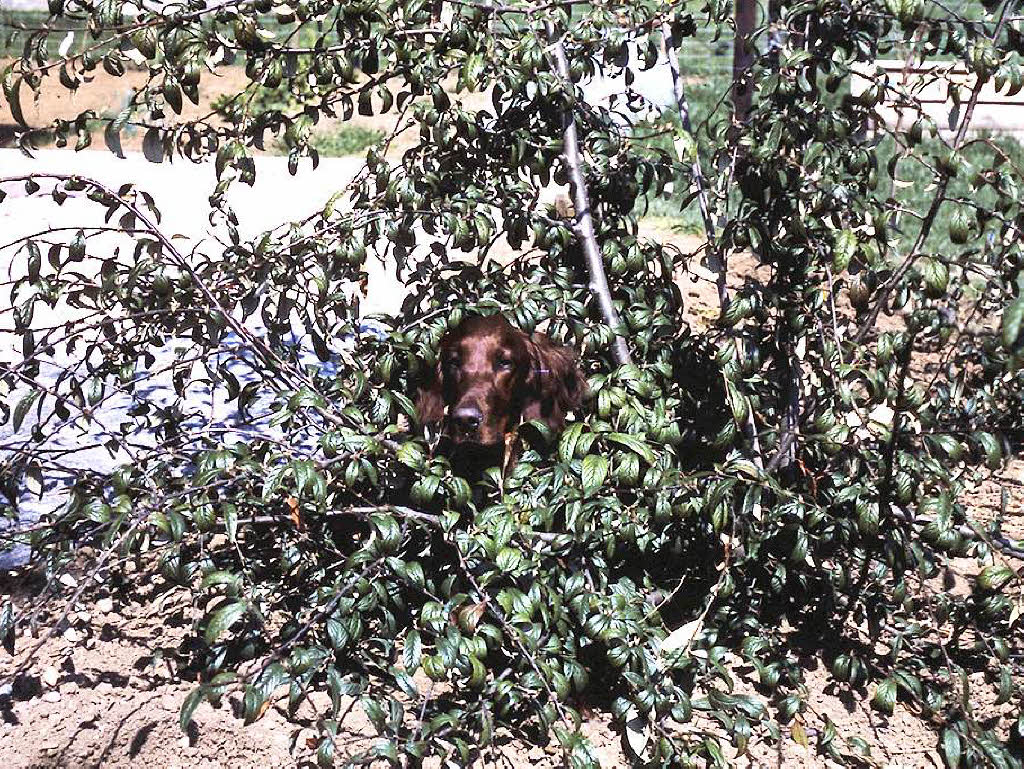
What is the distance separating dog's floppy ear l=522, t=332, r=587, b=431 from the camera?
351cm

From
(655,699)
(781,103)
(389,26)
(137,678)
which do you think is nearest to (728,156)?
(781,103)

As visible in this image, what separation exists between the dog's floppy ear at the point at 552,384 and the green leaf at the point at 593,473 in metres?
0.64

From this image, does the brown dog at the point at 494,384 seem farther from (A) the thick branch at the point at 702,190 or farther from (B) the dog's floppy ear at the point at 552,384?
(A) the thick branch at the point at 702,190

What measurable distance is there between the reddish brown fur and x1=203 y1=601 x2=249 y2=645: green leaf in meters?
0.89

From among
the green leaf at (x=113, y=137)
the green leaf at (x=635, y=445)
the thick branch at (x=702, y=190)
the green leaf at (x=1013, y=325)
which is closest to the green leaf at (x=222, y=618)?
the green leaf at (x=635, y=445)

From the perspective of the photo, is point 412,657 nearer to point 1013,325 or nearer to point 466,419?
point 466,419

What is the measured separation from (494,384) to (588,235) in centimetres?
55

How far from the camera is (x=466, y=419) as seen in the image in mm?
3344

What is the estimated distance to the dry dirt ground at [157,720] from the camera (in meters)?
2.99

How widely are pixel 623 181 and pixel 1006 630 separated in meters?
1.77

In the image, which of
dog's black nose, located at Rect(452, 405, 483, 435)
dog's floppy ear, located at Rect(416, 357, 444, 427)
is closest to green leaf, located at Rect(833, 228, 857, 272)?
dog's black nose, located at Rect(452, 405, 483, 435)

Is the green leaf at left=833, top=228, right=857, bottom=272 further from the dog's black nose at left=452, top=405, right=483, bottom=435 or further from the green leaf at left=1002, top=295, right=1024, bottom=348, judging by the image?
the dog's black nose at left=452, top=405, right=483, bottom=435

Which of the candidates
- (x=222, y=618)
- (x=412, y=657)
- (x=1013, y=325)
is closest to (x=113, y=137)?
(x=222, y=618)

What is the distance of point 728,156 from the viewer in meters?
3.25
